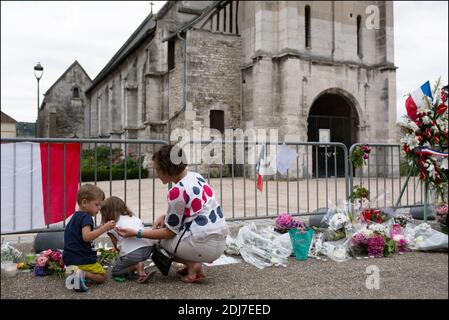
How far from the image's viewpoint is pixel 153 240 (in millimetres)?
3865

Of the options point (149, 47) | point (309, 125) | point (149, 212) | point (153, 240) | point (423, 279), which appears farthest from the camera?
point (149, 47)

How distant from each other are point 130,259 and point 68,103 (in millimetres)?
50626

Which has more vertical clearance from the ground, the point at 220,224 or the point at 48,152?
the point at 48,152

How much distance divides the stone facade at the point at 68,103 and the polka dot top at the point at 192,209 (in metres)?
48.9

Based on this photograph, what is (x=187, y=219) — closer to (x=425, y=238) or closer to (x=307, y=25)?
(x=425, y=238)

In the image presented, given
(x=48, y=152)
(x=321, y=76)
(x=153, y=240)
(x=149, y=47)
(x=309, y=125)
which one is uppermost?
(x=149, y=47)

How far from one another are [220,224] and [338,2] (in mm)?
20362

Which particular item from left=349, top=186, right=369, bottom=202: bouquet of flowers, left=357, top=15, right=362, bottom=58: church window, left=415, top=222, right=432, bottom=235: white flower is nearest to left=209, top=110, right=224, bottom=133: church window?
left=357, top=15, right=362, bottom=58: church window

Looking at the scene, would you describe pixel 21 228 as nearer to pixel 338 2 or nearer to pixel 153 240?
pixel 153 240

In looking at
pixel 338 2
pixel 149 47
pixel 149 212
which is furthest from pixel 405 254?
pixel 149 47

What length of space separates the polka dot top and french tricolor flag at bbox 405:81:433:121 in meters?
2.53

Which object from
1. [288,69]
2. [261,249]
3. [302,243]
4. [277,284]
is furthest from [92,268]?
[288,69]

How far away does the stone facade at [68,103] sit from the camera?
49.0 metres

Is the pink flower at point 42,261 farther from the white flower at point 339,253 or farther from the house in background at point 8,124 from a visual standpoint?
the house in background at point 8,124
